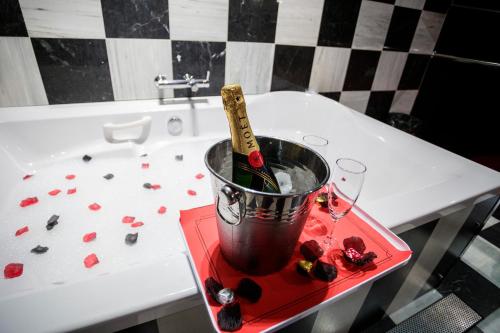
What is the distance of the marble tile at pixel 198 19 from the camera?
1.01 metres

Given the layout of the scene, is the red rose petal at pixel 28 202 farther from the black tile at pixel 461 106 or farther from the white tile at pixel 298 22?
the black tile at pixel 461 106

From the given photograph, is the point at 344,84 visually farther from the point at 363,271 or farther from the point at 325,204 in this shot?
the point at 363,271

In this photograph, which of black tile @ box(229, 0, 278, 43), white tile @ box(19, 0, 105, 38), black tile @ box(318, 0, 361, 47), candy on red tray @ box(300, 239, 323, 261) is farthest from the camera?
black tile @ box(318, 0, 361, 47)

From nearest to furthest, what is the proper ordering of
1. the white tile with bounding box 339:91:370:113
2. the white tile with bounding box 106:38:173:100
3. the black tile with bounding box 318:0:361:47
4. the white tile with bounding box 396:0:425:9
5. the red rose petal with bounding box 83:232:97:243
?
the red rose petal with bounding box 83:232:97:243
the white tile with bounding box 106:38:173:100
the black tile with bounding box 318:0:361:47
the white tile with bounding box 396:0:425:9
the white tile with bounding box 339:91:370:113

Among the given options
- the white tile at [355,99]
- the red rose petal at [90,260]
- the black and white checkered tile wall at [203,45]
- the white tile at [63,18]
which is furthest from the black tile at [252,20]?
the red rose petal at [90,260]

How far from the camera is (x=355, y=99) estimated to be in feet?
5.35

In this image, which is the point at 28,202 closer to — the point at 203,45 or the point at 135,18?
Answer: the point at 135,18

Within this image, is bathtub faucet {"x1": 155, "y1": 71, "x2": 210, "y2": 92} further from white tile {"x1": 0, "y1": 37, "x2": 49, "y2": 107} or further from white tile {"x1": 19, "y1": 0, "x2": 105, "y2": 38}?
white tile {"x1": 0, "y1": 37, "x2": 49, "y2": 107}

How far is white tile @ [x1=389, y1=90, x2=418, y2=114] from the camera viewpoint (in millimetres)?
1804

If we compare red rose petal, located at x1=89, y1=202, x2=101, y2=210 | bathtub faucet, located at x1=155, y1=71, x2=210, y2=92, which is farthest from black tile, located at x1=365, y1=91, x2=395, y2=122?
red rose petal, located at x1=89, y1=202, x2=101, y2=210

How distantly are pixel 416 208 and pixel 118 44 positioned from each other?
111 cm

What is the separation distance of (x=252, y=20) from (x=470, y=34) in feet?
4.57

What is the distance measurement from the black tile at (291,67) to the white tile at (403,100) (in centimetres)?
81

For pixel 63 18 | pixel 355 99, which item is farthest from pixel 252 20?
pixel 355 99
